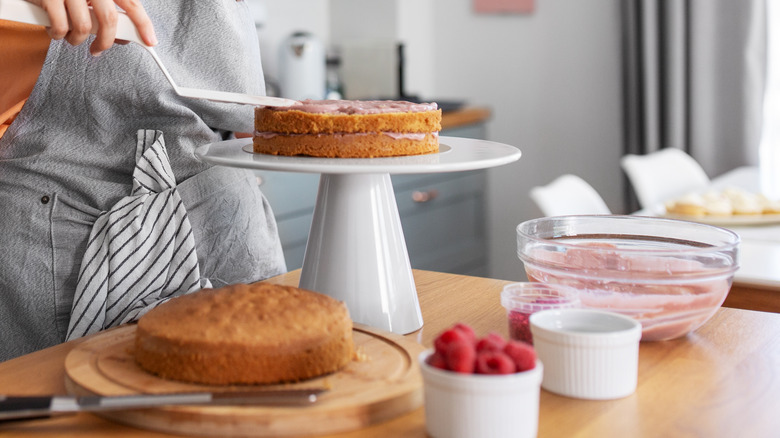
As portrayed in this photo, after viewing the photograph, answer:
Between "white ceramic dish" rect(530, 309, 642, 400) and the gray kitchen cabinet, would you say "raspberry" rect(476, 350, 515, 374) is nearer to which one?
"white ceramic dish" rect(530, 309, 642, 400)

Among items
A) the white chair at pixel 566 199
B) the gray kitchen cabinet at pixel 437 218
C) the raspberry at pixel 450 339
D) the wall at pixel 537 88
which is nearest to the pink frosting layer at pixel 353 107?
the raspberry at pixel 450 339

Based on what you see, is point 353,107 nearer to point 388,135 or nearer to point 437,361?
point 388,135

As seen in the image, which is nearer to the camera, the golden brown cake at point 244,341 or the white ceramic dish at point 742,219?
the golden brown cake at point 244,341

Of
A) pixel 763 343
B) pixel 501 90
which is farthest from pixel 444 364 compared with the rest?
pixel 501 90

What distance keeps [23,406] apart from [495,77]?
3.18 meters

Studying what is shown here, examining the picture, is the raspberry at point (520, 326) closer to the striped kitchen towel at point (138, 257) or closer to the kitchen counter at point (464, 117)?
the striped kitchen towel at point (138, 257)

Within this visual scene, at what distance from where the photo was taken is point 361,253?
913 millimetres

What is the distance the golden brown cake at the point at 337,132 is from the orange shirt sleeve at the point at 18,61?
11.1 inches

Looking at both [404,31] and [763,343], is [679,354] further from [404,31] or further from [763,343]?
[404,31]

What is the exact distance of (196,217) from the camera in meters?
1.09

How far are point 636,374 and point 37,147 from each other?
0.76 meters

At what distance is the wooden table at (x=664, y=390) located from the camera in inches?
26.4

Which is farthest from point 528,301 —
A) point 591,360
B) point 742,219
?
A: point 742,219

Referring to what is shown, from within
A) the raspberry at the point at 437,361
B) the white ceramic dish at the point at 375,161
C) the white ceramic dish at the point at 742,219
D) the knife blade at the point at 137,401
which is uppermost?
the white ceramic dish at the point at 375,161
